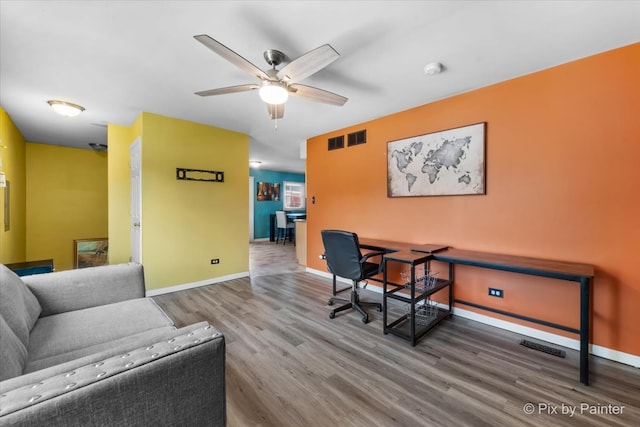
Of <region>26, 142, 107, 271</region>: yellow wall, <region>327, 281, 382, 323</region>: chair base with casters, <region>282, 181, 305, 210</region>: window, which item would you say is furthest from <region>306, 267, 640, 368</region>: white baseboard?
<region>282, 181, 305, 210</region>: window

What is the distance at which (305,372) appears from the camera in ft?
6.48

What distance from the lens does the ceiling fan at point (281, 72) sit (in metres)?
1.74

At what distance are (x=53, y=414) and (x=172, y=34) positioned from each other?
7.51 ft

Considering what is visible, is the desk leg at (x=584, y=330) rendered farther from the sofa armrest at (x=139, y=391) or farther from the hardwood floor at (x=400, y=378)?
the sofa armrest at (x=139, y=391)

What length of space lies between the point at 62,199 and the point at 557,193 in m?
7.90

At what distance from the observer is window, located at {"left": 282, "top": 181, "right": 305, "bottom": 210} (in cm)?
979

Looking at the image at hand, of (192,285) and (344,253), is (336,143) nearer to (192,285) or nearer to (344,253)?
(344,253)

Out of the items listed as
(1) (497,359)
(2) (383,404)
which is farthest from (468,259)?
(2) (383,404)

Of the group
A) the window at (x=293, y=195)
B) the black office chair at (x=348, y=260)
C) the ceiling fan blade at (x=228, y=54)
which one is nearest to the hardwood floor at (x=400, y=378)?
the black office chair at (x=348, y=260)

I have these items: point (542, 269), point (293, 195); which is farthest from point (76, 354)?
point (293, 195)

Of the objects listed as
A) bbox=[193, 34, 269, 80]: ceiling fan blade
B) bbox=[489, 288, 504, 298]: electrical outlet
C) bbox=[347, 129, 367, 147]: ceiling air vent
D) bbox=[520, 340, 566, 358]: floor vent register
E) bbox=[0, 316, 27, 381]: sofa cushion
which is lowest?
bbox=[520, 340, 566, 358]: floor vent register

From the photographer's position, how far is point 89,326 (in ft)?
5.46

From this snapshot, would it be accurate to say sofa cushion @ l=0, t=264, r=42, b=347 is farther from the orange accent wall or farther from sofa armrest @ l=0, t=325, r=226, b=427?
the orange accent wall

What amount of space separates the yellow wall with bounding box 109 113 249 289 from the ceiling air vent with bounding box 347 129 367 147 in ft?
6.02
